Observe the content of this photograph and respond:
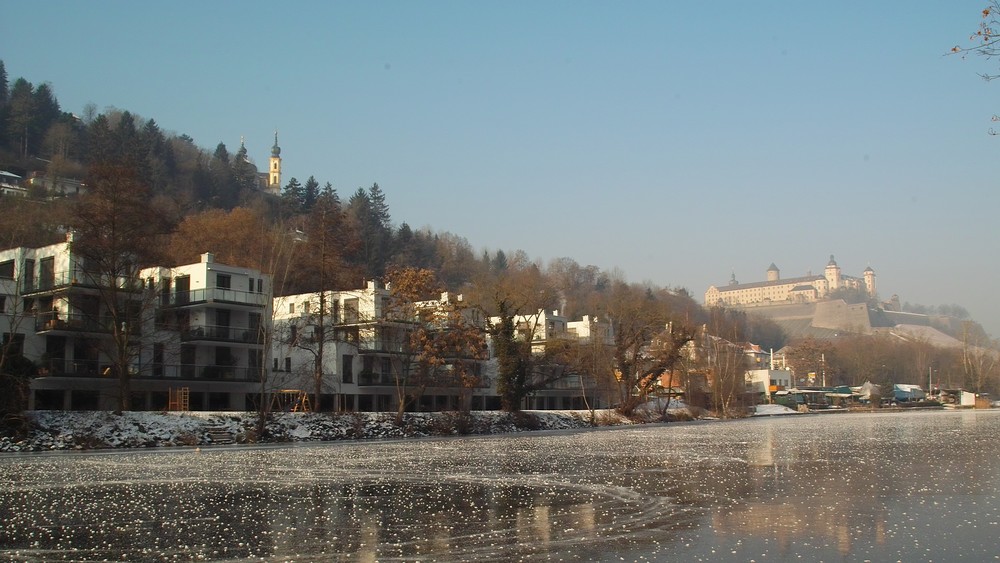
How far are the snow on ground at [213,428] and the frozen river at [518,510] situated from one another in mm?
11265

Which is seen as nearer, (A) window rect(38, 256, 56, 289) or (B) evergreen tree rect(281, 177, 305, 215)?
(A) window rect(38, 256, 56, 289)

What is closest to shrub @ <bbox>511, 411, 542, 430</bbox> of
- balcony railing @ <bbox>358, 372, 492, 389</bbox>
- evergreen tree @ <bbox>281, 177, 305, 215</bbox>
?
balcony railing @ <bbox>358, 372, 492, 389</bbox>

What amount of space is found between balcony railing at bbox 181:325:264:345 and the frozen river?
101 ft

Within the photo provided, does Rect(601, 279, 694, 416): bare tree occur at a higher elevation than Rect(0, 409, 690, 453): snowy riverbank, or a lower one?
higher

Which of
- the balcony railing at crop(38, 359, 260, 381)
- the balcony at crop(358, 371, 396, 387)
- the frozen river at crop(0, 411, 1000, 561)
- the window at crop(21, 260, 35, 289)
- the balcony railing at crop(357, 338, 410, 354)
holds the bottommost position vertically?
the frozen river at crop(0, 411, 1000, 561)

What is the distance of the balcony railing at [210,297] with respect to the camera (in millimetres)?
58844

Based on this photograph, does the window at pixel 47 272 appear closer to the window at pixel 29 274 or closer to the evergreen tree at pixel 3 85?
the window at pixel 29 274

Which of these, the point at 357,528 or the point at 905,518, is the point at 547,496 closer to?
the point at 357,528

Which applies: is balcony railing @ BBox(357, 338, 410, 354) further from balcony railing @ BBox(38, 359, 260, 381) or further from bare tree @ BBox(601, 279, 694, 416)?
bare tree @ BBox(601, 279, 694, 416)

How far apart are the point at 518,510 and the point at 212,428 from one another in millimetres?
31663

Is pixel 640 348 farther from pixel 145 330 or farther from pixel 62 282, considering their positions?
pixel 62 282

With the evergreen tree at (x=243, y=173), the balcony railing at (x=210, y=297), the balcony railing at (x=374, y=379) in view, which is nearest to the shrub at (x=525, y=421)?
the balcony railing at (x=374, y=379)

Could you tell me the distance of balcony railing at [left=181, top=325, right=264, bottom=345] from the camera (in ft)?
188

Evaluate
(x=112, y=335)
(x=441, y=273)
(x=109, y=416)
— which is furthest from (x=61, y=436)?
(x=441, y=273)
